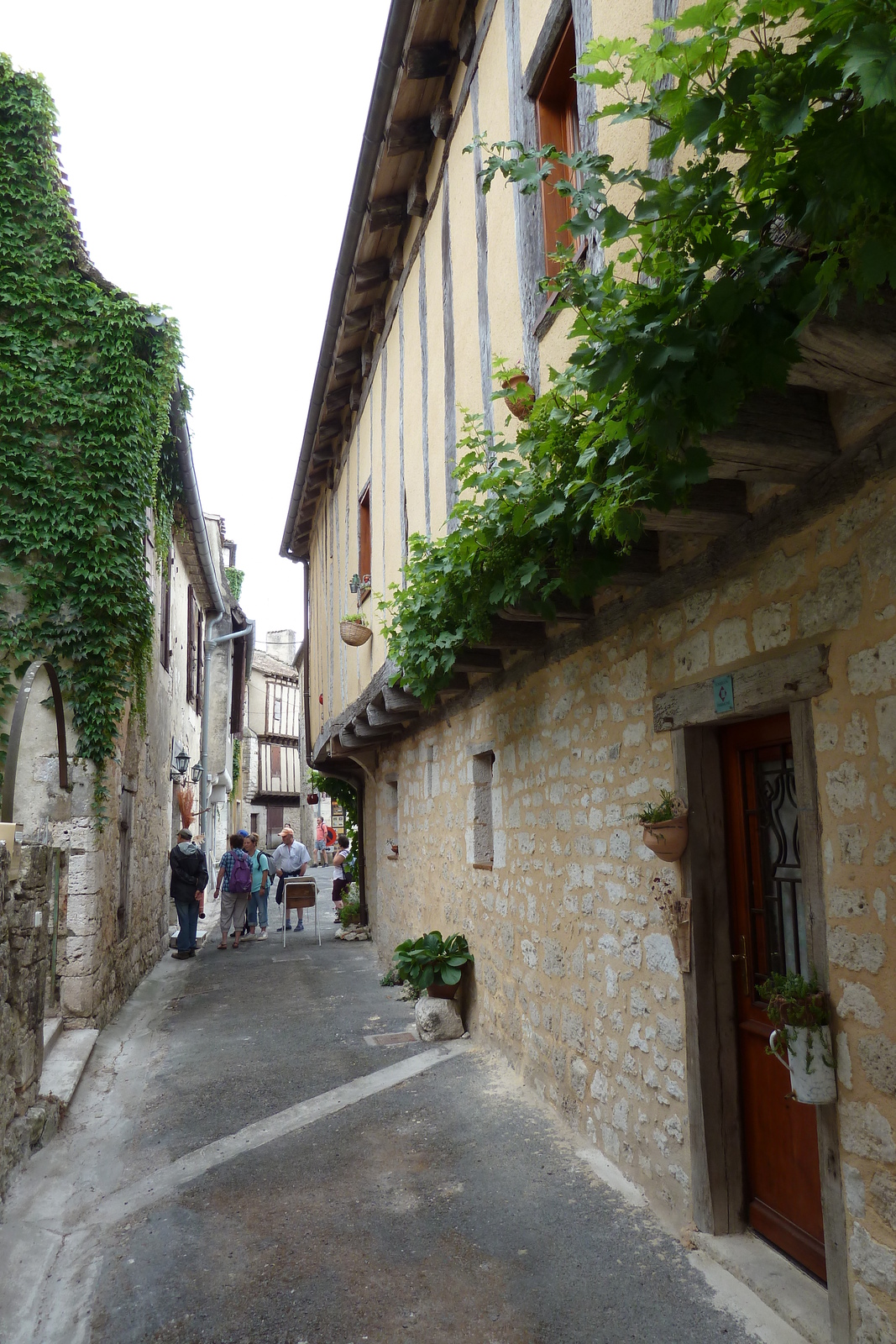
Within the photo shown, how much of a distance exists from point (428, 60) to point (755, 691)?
195 inches

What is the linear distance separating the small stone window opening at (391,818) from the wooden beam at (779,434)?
768cm

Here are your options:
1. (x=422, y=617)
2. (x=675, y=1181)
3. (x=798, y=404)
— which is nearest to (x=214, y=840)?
(x=422, y=617)

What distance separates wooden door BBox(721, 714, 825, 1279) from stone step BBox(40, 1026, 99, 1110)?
3707 millimetres

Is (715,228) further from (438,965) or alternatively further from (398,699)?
(438,965)

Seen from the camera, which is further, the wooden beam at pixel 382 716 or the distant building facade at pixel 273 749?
the distant building facade at pixel 273 749

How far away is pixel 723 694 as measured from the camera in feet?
10.8

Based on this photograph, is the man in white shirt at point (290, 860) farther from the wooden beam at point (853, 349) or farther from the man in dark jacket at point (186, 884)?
the wooden beam at point (853, 349)

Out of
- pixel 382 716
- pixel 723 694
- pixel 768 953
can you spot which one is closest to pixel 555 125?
pixel 723 694

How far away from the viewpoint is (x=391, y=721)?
7926 mm

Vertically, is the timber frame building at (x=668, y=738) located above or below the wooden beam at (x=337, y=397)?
below

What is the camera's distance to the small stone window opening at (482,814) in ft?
21.1

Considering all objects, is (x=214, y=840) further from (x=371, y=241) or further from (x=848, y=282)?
(x=848, y=282)

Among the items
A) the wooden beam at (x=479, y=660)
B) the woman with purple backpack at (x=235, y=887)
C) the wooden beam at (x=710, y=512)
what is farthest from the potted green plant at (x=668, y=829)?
the woman with purple backpack at (x=235, y=887)

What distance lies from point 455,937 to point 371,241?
566 centimetres
